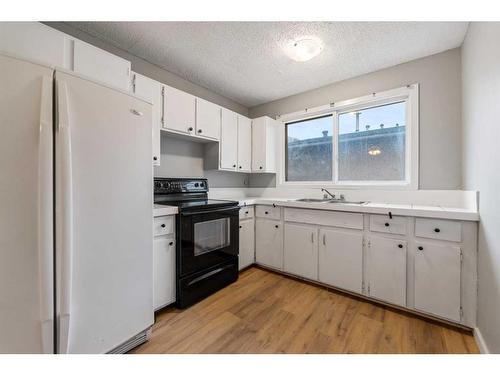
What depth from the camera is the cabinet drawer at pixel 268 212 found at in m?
2.58

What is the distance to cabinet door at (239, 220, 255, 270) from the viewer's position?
257 cm

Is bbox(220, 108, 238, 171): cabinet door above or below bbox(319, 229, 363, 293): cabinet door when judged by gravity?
above

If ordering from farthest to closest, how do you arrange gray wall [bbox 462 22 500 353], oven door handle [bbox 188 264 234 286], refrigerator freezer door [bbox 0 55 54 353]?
oven door handle [bbox 188 264 234 286] → gray wall [bbox 462 22 500 353] → refrigerator freezer door [bbox 0 55 54 353]

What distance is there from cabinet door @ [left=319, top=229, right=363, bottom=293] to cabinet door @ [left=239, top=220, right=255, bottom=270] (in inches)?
34.1

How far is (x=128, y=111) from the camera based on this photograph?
1.30 meters

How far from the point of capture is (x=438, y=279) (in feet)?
5.37

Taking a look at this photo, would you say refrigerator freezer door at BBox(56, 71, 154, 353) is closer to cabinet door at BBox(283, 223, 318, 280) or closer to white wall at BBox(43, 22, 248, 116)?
white wall at BBox(43, 22, 248, 116)

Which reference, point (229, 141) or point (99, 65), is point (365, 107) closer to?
point (229, 141)

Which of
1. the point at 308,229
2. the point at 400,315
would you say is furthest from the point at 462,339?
the point at 308,229

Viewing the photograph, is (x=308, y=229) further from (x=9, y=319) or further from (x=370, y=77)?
(x=9, y=319)

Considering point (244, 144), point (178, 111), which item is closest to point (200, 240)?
point (178, 111)

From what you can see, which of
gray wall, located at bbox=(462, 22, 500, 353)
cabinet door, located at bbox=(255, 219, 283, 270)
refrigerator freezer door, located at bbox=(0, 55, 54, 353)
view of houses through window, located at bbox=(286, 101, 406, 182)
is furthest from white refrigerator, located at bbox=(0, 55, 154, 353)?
view of houses through window, located at bbox=(286, 101, 406, 182)
